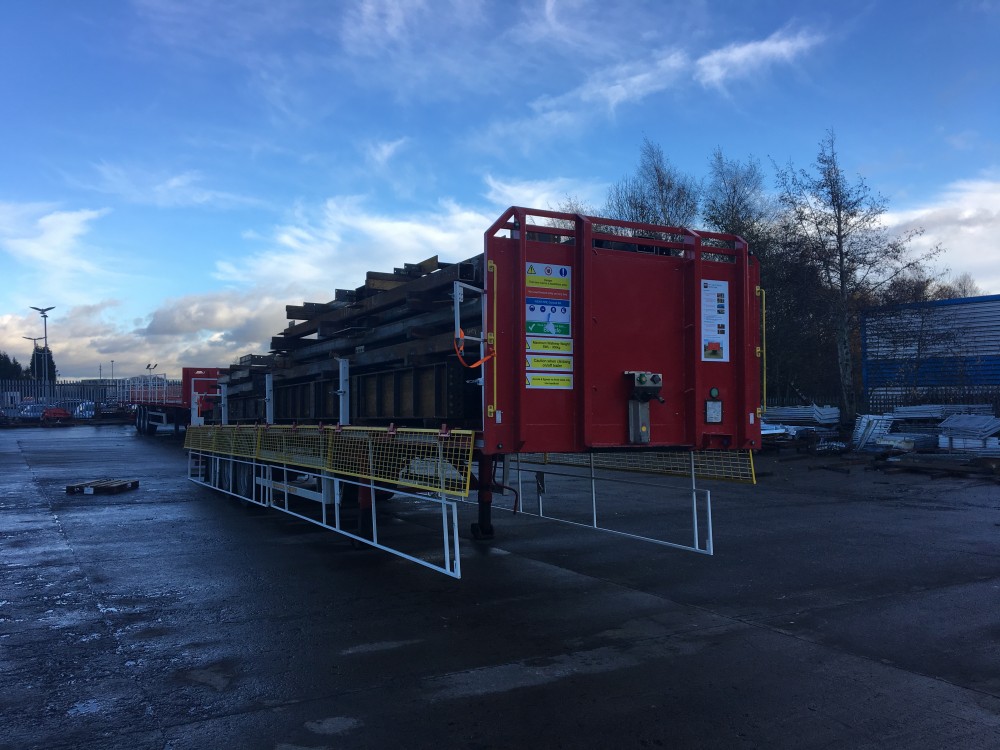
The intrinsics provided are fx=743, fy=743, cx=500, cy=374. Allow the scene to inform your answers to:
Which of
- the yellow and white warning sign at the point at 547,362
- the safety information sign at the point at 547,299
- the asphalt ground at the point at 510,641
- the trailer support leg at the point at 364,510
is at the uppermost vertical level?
the safety information sign at the point at 547,299

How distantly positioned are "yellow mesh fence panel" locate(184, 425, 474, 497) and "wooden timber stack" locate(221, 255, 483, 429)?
396 mm

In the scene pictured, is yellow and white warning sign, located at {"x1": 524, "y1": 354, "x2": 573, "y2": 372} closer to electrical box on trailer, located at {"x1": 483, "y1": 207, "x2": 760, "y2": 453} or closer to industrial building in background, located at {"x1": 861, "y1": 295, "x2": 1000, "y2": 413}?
electrical box on trailer, located at {"x1": 483, "y1": 207, "x2": 760, "y2": 453}

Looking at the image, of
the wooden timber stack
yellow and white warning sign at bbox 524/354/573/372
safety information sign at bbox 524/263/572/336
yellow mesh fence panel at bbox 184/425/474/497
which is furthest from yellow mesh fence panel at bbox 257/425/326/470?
safety information sign at bbox 524/263/572/336

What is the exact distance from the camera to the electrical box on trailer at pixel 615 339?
6348 mm

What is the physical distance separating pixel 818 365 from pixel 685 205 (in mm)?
9457

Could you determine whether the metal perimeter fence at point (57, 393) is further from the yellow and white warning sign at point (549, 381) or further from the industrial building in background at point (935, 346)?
the yellow and white warning sign at point (549, 381)

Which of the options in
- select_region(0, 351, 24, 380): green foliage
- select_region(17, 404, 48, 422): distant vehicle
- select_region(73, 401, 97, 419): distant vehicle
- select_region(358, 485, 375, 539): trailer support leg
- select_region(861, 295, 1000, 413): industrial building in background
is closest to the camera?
select_region(358, 485, 375, 539): trailer support leg

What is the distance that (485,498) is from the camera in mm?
9258

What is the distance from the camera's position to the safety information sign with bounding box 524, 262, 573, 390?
21.1ft

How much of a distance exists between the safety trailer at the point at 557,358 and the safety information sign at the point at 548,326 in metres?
0.01

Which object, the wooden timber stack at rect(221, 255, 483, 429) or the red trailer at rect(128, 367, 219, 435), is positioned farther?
the red trailer at rect(128, 367, 219, 435)

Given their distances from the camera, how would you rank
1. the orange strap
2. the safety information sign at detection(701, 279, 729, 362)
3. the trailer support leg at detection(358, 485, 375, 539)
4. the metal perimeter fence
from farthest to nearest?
the metal perimeter fence
the trailer support leg at detection(358, 485, 375, 539)
the safety information sign at detection(701, 279, 729, 362)
the orange strap

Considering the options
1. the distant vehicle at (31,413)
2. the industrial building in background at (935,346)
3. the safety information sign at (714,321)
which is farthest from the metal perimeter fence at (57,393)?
the safety information sign at (714,321)

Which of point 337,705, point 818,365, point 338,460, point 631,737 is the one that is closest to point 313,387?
point 338,460
